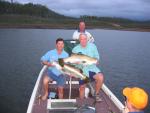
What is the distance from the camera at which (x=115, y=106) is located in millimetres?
8312

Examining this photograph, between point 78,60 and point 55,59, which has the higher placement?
point 78,60

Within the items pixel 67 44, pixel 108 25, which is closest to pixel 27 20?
pixel 108 25

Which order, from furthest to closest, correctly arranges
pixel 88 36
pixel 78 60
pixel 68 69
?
1. pixel 88 36
2. pixel 78 60
3. pixel 68 69

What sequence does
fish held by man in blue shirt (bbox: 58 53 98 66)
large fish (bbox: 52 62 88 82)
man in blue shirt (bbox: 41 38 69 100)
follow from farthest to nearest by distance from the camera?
man in blue shirt (bbox: 41 38 69 100)
fish held by man in blue shirt (bbox: 58 53 98 66)
large fish (bbox: 52 62 88 82)

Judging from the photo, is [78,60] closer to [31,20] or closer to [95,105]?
[95,105]

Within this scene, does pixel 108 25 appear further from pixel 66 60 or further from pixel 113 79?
pixel 66 60

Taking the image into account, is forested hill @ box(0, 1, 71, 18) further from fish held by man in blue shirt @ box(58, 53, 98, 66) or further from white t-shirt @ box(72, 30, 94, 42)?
→ fish held by man in blue shirt @ box(58, 53, 98, 66)

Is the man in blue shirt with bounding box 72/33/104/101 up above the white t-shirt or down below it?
below

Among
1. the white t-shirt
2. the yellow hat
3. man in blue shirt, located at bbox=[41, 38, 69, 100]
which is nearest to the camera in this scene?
the yellow hat

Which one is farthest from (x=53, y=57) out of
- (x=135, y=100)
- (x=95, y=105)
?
(x=135, y=100)

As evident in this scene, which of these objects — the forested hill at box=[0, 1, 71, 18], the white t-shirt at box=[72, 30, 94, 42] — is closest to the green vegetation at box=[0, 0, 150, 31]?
the forested hill at box=[0, 1, 71, 18]

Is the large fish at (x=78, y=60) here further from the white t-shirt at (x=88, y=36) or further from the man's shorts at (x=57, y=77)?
the white t-shirt at (x=88, y=36)

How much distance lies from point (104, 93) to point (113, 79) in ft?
37.1

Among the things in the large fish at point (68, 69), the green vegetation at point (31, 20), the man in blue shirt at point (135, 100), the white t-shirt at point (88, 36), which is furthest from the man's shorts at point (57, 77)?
the green vegetation at point (31, 20)
